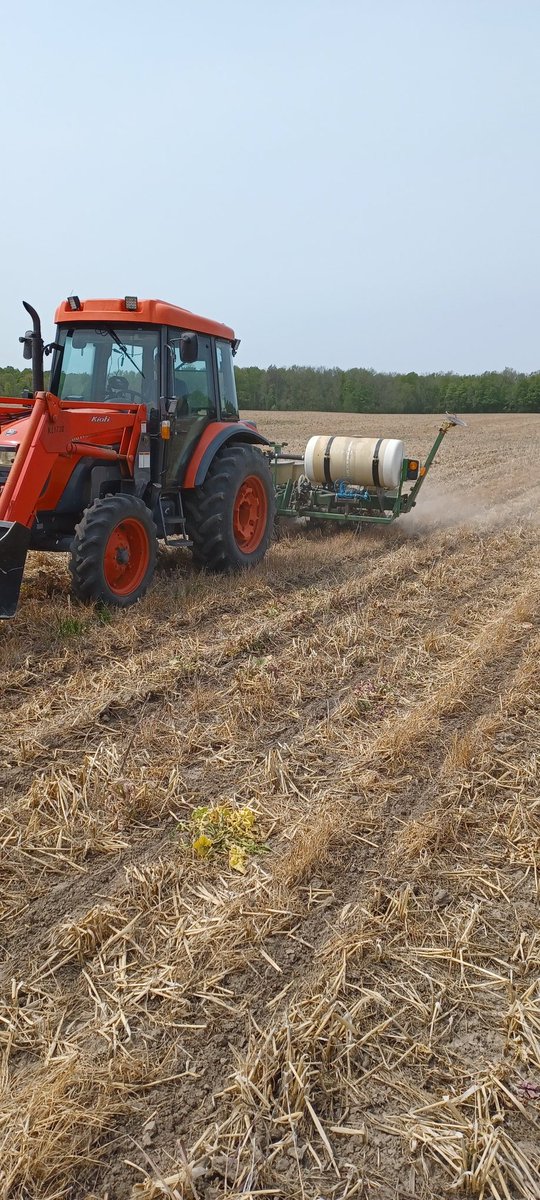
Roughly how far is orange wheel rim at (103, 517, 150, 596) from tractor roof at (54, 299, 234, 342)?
1.71 metres

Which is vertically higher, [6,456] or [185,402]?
[185,402]

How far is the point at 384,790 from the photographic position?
3.57 metres

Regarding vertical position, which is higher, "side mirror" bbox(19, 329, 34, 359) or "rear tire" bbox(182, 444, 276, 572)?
"side mirror" bbox(19, 329, 34, 359)

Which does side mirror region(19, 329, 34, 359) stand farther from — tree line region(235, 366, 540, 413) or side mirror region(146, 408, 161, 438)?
tree line region(235, 366, 540, 413)

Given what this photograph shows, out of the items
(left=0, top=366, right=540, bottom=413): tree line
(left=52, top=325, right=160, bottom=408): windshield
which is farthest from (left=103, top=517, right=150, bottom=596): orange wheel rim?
(left=0, top=366, right=540, bottom=413): tree line

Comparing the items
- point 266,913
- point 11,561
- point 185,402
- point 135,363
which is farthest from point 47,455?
point 266,913

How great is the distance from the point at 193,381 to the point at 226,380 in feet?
2.28

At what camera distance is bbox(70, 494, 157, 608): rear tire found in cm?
551

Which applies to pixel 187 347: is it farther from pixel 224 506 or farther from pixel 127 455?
pixel 224 506

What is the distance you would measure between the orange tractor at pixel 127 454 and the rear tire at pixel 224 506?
0.01 m

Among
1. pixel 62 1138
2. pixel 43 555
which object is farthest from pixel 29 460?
pixel 62 1138

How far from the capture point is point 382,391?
51.4m

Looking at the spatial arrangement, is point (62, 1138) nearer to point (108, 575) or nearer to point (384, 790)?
point (384, 790)

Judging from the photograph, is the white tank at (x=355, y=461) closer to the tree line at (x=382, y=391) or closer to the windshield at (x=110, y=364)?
the windshield at (x=110, y=364)
